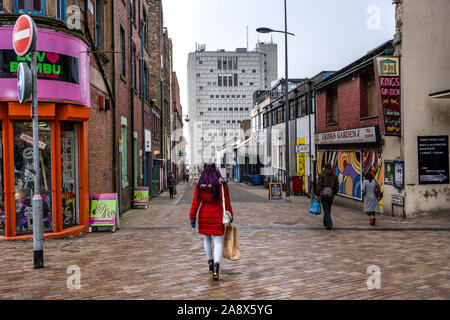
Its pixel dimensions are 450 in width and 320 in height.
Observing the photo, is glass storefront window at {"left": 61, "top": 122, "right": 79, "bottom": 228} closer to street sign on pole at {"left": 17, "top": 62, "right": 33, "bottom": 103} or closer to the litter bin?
street sign on pole at {"left": 17, "top": 62, "right": 33, "bottom": 103}

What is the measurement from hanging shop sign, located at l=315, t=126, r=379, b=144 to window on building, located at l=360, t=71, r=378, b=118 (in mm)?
884

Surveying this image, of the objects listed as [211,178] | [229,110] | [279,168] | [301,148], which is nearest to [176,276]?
[211,178]

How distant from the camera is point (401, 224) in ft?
38.8

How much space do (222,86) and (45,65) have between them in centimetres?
12216

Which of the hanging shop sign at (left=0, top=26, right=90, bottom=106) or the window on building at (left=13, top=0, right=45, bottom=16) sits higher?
the window on building at (left=13, top=0, right=45, bottom=16)

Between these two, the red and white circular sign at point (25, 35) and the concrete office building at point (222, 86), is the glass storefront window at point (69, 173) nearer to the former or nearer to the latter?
the red and white circular sign at point (25, 35)

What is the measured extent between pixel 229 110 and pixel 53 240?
123 meters

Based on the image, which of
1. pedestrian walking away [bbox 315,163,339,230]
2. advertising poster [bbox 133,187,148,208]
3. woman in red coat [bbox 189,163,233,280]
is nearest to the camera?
woman in red coat [bbox 189,163,233,280]

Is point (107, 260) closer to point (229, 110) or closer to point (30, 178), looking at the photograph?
point (30, 178)

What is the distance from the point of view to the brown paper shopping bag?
6.15 m

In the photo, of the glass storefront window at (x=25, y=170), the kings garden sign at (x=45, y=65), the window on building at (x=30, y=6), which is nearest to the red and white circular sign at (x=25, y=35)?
the kings garden sign at (x=45, y=65)

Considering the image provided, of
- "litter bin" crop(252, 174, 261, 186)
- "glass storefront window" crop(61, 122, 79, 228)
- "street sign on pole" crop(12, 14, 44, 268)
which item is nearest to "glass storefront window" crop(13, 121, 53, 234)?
"glass storefront window" crop(61, 122, 79, 228)

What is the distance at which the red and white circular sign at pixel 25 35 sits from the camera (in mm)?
6473

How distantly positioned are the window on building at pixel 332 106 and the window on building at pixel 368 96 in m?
3.49
